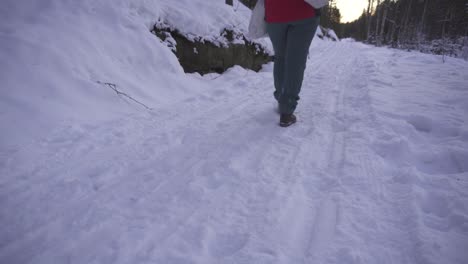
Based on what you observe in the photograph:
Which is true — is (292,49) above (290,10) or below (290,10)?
below

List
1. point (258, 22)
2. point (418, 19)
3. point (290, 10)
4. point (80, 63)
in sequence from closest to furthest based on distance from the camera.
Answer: point (290, 10)
point (258, 22)
point (80, 63)
point (418, 19)

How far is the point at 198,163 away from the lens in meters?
1.92

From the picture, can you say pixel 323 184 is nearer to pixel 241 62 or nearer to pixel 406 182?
pixel 406 182

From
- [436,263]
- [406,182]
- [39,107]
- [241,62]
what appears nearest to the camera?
Result: [436,263]

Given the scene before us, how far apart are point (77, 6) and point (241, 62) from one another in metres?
3.29

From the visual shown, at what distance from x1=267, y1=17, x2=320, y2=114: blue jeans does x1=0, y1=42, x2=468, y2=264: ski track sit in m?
0.33

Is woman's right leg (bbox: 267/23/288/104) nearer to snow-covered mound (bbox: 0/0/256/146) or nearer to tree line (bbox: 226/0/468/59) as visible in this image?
snow-covered mound (bbox: 0/0/256/146)

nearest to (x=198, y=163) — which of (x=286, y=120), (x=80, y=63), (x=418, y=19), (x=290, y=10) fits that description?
(x=286, y=120)

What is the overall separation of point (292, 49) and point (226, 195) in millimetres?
1654

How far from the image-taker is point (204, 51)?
4.89 m

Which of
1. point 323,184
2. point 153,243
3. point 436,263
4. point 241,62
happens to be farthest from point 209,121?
point 241,62

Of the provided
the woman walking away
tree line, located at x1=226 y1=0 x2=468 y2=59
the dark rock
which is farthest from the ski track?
tree line, located at x1=226 y1=0 x2=468 y2=59

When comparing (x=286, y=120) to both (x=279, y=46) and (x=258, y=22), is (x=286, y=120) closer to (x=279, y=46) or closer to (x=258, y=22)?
(x=279, y=46)

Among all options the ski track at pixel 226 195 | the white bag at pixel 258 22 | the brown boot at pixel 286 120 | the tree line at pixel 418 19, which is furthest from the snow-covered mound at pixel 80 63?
the tree line at pixel 418 19
